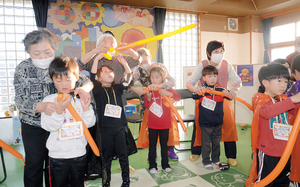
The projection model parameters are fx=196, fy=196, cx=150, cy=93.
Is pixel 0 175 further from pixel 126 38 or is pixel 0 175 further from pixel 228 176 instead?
pixel 126 38

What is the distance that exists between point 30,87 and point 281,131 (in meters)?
1.92

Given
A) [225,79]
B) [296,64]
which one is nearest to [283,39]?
[225,79]

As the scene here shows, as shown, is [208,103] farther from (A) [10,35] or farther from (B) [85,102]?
(A) [10,35]

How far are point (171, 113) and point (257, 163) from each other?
1.13 m

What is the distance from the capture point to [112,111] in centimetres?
186

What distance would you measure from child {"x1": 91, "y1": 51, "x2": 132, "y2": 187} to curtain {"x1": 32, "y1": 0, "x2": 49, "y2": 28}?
4.95 metres

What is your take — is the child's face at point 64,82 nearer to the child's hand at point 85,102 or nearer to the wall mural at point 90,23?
the child's hand at point 85,102

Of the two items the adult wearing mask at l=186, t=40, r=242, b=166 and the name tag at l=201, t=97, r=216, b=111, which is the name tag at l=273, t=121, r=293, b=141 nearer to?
the name tag at l=201, t=97, r=216, b=111

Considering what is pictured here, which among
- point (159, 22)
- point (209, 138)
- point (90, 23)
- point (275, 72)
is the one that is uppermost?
point (159, 22)

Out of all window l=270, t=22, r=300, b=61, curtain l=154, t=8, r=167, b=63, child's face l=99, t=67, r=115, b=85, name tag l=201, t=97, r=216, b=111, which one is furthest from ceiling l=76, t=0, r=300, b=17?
child's face l=99, t=67, r=115, b=85

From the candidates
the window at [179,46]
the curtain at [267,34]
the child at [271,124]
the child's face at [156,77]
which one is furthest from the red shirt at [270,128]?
the curtain at [267,34]

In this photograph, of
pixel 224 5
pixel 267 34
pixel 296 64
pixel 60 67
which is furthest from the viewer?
pixel 267 34

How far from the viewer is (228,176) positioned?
7.38 feet

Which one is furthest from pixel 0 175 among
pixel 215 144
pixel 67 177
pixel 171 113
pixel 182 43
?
pixel 182 43
